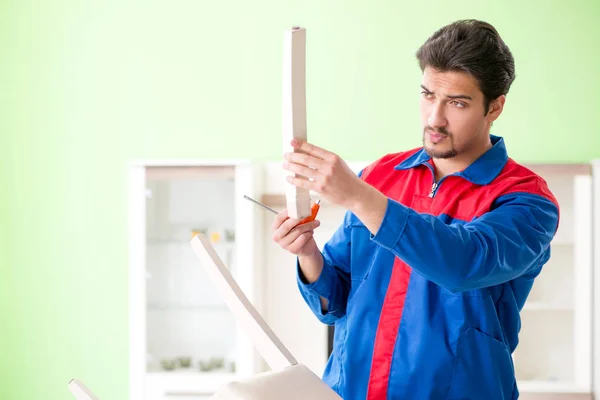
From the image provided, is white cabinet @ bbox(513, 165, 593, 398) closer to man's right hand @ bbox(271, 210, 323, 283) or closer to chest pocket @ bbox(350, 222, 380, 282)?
chest pocket @ bbox(350, 222, 380, 282)

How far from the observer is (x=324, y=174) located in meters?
1.16

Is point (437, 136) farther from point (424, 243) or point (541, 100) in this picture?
point (541, 100)

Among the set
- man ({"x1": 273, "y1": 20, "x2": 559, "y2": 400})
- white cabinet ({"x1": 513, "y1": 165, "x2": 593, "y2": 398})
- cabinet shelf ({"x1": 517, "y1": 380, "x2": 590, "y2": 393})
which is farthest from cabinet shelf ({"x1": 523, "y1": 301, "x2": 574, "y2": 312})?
man ({"x1": 273, "y1": 20, "x2": 559, "y2": 400})

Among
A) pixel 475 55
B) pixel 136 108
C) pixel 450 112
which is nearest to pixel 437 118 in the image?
pixel 450 112

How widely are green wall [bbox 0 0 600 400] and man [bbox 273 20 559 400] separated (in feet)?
7.94

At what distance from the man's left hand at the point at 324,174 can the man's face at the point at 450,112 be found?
34 cm

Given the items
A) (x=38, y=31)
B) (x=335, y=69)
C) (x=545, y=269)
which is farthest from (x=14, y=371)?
(x=545, y=269)

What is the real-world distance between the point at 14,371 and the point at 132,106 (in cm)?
157

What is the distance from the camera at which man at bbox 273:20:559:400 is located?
Answer: 141 centimetres

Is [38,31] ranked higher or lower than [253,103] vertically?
higher

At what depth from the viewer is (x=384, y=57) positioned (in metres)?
3.96

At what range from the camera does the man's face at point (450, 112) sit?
57.3 inches

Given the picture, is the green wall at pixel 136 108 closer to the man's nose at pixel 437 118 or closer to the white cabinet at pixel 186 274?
the white cabinet at pixel 186 274

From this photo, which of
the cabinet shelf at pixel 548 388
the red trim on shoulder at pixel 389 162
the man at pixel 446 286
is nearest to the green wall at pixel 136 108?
the cabinet shelf at pixel 548 388
